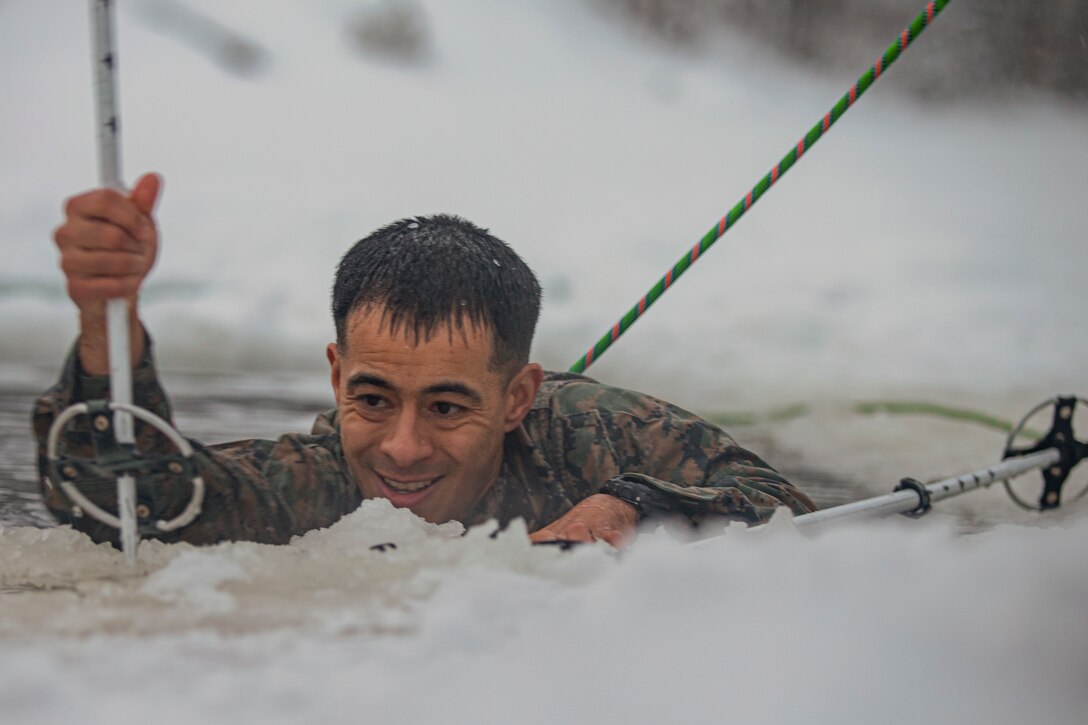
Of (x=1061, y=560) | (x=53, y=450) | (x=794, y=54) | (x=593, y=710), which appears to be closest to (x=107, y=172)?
(x=53, y=450)

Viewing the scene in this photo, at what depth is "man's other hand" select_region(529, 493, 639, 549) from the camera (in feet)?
2.58

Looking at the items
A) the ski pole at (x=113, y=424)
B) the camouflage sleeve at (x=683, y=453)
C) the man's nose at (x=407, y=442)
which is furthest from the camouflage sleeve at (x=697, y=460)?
the ski pole at (x=113, y=424)

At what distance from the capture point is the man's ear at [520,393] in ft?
3.05

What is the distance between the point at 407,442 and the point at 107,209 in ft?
0.89

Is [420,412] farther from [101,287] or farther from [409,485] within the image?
[101,287]

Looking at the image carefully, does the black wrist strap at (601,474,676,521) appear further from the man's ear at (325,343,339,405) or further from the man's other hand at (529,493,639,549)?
the man's ear at (325,343,339,405)

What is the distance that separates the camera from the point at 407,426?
2.75ft

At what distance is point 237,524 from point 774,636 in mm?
A: 418

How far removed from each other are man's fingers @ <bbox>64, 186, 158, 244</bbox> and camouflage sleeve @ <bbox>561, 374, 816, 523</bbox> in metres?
0.45

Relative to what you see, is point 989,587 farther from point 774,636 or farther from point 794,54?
point 794,54

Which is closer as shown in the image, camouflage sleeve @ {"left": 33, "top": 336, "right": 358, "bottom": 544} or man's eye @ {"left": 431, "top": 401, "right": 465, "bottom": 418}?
camouflage sleeve @ {"left": 33, "top": 336, "right": 358, "bottom": 544}

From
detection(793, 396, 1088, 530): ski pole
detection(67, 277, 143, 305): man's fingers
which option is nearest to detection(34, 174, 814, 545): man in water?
detection(67, 277, 143, 305): man's fingers

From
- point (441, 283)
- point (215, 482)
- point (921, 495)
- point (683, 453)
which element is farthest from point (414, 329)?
point (921, 495)

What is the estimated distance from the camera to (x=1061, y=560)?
2.73 feet
